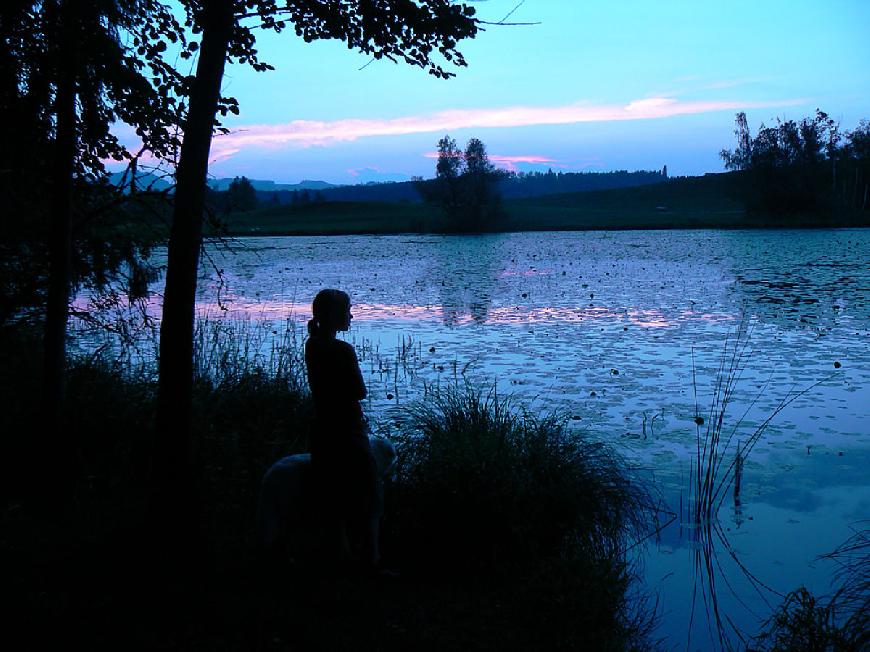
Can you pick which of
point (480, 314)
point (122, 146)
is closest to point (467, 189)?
point (480, 314)

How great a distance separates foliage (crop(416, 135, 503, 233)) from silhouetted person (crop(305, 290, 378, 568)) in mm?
79971

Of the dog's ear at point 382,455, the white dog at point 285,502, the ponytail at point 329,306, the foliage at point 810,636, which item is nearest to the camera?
the foliage at point 810,636

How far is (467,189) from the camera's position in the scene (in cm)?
8644

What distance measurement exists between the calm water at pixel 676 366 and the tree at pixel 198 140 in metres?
0.47

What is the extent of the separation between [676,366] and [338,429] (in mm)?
9798

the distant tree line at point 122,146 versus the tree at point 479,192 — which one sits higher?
the tree at point 479,192

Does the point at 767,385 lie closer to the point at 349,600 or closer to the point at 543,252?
the point at 349,600

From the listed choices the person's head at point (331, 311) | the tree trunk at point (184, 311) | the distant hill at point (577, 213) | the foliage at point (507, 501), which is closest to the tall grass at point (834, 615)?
the foliage at point (507, 501)

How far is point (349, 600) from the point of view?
544cm

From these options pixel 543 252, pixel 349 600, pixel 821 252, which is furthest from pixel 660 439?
pixel 543 252

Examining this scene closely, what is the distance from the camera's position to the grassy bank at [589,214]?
82.2m

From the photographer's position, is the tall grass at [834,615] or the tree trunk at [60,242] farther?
the tree trunk at [60,242]

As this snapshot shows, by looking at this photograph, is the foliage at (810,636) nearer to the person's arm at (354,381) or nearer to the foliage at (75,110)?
the person's arm at (354,381)

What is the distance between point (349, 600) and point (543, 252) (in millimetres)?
46187
